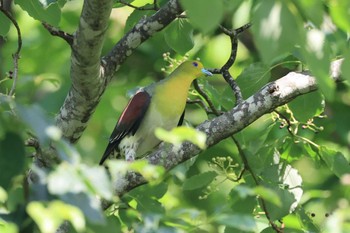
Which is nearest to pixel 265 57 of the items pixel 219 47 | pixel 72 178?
pixel 72 178

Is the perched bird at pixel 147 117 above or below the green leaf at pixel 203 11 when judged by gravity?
below

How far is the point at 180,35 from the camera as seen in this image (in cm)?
450

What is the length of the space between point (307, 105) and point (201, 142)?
217cm

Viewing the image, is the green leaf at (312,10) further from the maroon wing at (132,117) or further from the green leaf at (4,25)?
the maroon wing at (132,117)

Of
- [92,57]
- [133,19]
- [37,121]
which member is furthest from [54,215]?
[133,19]

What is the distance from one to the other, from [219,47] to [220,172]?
13.4 feet

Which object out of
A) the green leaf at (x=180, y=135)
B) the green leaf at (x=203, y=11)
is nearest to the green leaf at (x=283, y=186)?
the green leaf at (x=180, y=135)

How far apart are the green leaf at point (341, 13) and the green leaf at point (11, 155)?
2.77ft

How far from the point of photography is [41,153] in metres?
4.04

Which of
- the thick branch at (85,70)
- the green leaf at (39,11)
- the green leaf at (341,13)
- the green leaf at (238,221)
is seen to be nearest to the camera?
the green leaf at (341,13)

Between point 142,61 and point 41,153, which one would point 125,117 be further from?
point 142,61

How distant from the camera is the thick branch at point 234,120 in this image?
158 inches

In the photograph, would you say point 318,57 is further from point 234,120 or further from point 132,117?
point 132,117

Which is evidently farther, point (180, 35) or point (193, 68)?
point (193, 68)
